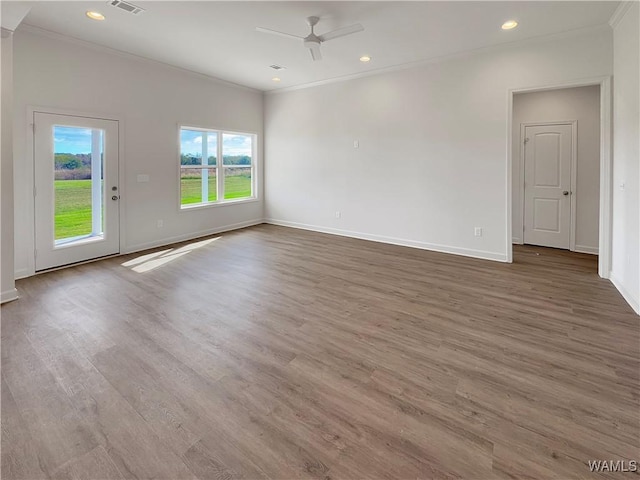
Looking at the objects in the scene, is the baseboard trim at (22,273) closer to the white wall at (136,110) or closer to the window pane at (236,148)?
the white wall at (136,110)

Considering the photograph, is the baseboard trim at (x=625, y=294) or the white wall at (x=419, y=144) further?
the white wall at (x=419, y=144)

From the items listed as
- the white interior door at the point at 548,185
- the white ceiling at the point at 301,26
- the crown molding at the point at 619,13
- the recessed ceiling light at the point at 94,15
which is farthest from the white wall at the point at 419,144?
the recessed ceiling light at the point at 94,15

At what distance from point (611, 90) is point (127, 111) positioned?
21.5 ft

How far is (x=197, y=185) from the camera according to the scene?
6684 millimetres

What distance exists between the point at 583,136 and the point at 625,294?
310cm

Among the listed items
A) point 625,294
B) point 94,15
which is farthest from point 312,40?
point 625,294

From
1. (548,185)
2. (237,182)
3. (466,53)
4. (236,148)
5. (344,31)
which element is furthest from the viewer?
(237,182)

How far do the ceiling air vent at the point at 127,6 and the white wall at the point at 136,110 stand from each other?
4.63 feet

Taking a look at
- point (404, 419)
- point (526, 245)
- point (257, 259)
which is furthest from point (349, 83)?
point (404, 419)

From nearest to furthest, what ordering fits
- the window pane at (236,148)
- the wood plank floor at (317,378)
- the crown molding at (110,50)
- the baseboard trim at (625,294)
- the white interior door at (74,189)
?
the wood plank floor at (317,378)
the baseboard trim at (625,294)
the crown molding at (110,50)
the white interior door at (74,189)
the window pane at (236,148)

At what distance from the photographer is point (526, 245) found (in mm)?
6102

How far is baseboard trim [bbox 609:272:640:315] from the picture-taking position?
10.6 feet

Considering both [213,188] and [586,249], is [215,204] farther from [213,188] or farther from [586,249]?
[586,249]

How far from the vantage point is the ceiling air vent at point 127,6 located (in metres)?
3.55
